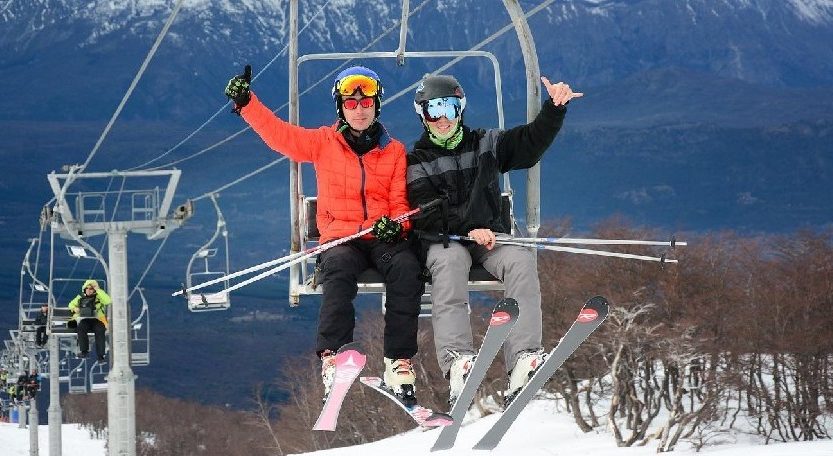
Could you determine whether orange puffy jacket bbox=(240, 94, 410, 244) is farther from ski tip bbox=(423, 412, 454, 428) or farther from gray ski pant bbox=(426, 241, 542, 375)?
ski tip bbox=(423, 412, 454, 428)

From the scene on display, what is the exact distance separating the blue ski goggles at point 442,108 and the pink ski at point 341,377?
1.38 m

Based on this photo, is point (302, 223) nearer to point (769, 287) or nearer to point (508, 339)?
point (508, 339)

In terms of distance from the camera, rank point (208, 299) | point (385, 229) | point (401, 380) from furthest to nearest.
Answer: point (208, 299) < point (401, 380) < point (385, 229)

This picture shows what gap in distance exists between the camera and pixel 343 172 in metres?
9.08

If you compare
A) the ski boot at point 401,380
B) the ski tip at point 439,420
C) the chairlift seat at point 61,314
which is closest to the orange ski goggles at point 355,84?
the ski boot at point 401,380

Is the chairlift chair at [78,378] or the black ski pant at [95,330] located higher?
the black ski pant at [95,330]

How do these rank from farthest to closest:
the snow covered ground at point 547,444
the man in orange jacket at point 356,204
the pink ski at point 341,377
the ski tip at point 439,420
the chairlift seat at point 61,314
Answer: the snow covered ground at point 547,444, the chairlift seat at point 61,314, the man in orange jacket at point 356,204, the pink ski at point 341,377, the ski tip at point 439,420

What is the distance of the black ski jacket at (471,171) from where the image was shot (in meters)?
9.10

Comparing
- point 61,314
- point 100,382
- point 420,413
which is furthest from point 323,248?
point 100,382

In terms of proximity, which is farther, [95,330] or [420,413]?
[95,330]

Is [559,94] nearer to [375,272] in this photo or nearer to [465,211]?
[465,211]

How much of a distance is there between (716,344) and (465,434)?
34.1ft

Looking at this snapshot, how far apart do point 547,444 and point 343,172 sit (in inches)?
2096

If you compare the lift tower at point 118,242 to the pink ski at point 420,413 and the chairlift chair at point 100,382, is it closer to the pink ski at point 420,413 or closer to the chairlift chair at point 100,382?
the chairlift chair at point 100,382
